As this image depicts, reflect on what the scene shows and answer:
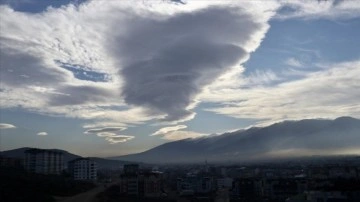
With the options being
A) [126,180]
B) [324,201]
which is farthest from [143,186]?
[324,201]

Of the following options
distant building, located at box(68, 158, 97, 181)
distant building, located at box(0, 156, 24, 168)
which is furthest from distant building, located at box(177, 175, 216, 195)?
distant building, located at box(0, 156, 24, 168)

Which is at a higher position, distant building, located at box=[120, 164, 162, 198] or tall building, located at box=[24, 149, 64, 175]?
tall building, located at box=[24, 149, 64, 175]

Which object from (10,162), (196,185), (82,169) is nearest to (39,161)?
(10,162)

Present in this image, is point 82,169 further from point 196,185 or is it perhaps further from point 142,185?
point 142,185

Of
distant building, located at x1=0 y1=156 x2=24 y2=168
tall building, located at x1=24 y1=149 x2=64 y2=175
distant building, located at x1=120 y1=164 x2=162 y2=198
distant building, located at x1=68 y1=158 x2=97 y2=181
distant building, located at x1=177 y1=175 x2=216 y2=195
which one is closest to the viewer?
distant building, located at x1=120 y1=164 x2=162 y2=198

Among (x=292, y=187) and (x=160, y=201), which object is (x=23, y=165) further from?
(x=292, y=187)

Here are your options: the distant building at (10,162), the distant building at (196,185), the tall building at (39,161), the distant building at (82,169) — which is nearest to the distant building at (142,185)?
the distant building at (196,185)

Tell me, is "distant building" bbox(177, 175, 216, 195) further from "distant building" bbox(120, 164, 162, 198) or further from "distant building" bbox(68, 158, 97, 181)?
"distant building" bbox(68, 158, 97, 181)

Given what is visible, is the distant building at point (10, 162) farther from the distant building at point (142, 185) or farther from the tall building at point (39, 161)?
the distant building at point (142, 185)
